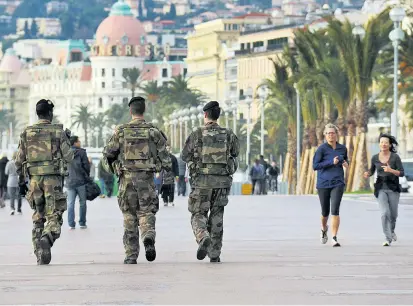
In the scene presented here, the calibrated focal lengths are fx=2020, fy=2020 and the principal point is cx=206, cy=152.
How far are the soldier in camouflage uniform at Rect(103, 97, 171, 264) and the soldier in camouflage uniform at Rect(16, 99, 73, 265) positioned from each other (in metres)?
0.65

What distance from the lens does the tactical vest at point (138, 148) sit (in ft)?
64.2

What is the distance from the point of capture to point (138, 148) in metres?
19.6

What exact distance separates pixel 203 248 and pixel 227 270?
873 mm

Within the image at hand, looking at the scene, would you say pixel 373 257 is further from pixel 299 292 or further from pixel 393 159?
pixel 299 292

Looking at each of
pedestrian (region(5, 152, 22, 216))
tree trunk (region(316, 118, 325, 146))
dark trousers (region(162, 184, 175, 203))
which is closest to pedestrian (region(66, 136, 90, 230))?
pedestrian (region(5, 152, 22, 216))

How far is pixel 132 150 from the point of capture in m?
19.6

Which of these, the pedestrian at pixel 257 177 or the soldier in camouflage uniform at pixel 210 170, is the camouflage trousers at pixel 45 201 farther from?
the pedestrian at pixel 257 177

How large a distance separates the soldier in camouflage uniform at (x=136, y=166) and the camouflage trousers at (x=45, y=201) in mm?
684

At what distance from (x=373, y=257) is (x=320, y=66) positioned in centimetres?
4916

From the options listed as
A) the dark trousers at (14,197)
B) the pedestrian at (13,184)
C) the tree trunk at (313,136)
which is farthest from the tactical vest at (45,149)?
the tree trunk at (313,136)

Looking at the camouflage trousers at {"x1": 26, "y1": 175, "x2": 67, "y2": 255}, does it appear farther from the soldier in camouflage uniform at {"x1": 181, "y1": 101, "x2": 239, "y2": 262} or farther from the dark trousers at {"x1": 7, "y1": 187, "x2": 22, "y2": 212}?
the dark trousers at {"x1": 7, "y1": 187, "x2": 22, "y2": 212}

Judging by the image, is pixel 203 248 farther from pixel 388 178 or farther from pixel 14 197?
pixel 14 197

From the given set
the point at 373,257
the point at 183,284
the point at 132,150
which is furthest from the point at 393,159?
the point at 183,284

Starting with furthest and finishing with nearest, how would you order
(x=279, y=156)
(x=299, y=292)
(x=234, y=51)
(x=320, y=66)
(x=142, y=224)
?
(x=234, y=51) < (x=279, y=156) < (x=320, y=66) < (x=142, y=224) < (x=299, y=292)
